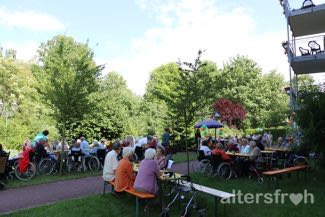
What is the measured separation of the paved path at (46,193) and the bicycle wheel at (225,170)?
12.9 ft

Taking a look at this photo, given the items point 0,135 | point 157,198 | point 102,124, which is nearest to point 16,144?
point 0,135

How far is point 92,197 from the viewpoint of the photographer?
8992mm

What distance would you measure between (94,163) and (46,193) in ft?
14.2

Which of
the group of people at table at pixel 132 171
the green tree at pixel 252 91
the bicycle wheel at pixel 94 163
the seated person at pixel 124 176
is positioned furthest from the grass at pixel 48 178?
the green tree at pixel 252 91

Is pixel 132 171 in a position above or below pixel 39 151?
below

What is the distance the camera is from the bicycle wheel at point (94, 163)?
14.0 m

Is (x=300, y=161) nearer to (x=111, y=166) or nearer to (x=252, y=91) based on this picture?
(x=111, y=166)

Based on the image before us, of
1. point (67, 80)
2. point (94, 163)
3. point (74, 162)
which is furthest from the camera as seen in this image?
point (94, 163)

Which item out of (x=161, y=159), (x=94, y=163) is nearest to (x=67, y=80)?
(x=94, y=163)

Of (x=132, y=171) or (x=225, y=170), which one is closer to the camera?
(x=132, y=171)

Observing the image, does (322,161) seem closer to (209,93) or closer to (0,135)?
(209,93)

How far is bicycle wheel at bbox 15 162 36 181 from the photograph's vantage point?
39.2ft

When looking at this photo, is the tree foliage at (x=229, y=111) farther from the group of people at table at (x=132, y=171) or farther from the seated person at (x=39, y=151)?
the group of people at table at (x=132, y=171)

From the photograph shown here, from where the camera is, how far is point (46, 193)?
983 cm
